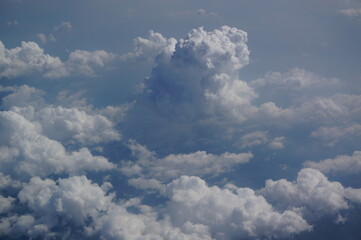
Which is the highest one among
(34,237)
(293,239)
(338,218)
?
(338,218)

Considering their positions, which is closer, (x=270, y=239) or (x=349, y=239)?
(x=270, y=239)

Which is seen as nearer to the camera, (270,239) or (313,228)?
(270,239)

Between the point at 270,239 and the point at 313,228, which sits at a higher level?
the point at 313,228

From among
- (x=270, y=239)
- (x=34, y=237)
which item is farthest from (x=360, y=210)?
(x=34, y=237)

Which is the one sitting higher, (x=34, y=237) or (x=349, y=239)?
(x=349, y=239)

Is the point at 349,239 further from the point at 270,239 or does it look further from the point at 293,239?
the point at 270,239

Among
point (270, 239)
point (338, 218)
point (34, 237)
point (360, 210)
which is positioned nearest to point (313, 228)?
point (338, 218)

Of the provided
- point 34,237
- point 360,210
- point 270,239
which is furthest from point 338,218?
point 34,237

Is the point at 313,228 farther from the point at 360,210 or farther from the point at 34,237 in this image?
the point at 34,237
